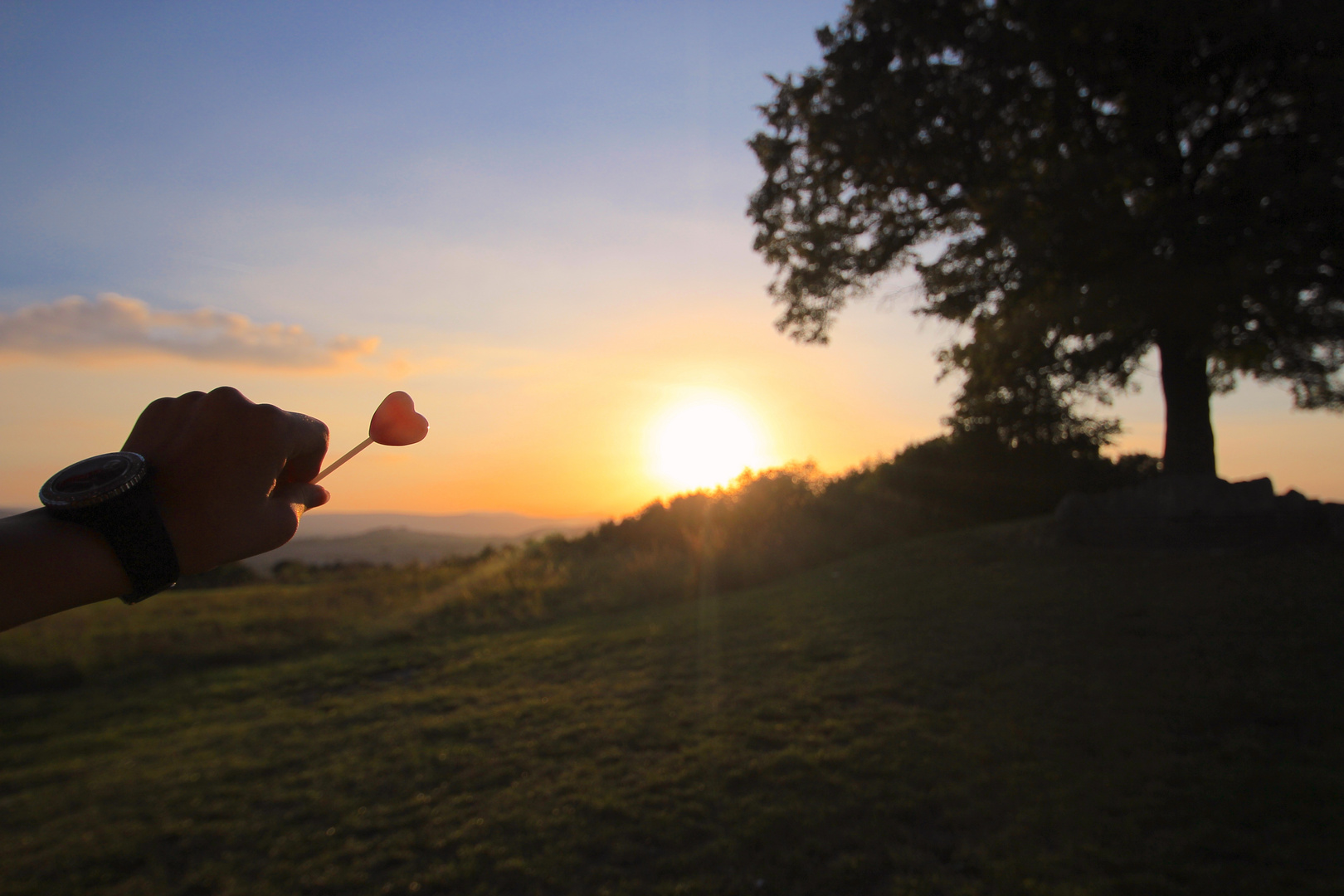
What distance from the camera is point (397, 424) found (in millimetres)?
1366

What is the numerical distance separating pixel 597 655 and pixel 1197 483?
9523 mm

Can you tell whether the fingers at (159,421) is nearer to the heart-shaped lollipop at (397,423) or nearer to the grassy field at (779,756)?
the heart-shaped lollipop at (397,423)

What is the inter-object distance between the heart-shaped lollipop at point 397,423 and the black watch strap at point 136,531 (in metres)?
0.36

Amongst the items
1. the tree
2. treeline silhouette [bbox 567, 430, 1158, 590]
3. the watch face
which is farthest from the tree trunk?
the watch face

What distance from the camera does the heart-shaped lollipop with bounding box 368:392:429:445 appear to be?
4.43 feet

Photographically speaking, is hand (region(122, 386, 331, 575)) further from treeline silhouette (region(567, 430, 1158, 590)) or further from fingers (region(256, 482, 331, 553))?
treeline silhouette (region(567, 430, 1158, 590))

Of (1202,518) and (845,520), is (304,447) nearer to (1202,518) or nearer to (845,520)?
(1202,518)

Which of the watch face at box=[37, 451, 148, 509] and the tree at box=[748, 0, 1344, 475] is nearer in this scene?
the watch face at box=[37, 451, 148, 509]

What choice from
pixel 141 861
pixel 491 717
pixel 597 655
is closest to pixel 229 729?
pixel 491 717

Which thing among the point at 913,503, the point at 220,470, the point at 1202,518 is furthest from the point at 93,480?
the point at 913,503

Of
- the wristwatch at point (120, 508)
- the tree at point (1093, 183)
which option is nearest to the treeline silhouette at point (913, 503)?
the tree at point (1093, 183)

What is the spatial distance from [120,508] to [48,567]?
0.41ft

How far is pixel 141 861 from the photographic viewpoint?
16.8ft

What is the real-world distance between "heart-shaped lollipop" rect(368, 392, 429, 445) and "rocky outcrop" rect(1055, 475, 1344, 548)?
42.0 ft
